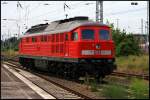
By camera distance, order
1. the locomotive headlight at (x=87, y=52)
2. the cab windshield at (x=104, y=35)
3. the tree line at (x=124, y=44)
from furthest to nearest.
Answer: the tree line at (x=124, y=44) < the cab windshield at (x=104, y=35) < the locomotive headlight at (x=87, y=52)

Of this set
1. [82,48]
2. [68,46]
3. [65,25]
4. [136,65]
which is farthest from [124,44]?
[82,48]

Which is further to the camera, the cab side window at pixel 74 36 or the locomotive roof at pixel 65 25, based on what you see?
the locomotive roof at pixel 65 25

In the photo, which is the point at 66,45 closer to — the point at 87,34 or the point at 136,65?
the point at 87,34

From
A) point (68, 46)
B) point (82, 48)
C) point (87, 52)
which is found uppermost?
point (68, 46)

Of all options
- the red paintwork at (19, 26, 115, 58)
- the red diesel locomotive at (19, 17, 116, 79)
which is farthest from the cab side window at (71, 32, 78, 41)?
the red paintwork at (19, 26, 115, 58)

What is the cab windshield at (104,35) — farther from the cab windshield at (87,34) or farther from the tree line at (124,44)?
the tree line at (124,44)

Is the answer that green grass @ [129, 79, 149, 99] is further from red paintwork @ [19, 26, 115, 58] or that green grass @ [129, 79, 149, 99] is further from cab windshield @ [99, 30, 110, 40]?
cab windshield @ [99, 30, 110, 40]

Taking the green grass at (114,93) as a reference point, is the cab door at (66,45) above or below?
above

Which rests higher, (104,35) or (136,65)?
(104,35)

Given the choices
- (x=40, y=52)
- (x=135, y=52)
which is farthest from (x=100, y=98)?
(x=135, y=52)

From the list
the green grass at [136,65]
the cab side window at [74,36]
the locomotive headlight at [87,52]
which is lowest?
the green grass at [136,65]

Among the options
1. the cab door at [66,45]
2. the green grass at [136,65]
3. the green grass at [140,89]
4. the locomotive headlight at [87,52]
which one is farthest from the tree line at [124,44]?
the green grass at [140,89]

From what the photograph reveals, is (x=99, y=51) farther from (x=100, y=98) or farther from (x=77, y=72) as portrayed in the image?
(x=100, y=98)

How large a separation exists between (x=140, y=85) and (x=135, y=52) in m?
31.7
